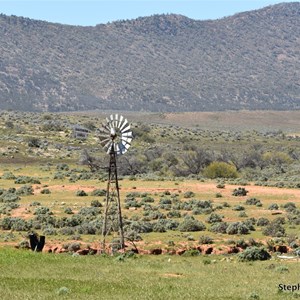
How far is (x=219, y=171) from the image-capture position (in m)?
70.4

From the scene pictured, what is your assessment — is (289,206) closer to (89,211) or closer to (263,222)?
(263,222)

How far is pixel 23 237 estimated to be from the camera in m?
34.1

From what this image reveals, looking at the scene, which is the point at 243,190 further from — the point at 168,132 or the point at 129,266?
the point at 168,132

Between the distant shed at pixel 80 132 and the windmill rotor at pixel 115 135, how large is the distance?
7213 cm

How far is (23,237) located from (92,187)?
22.4 metres

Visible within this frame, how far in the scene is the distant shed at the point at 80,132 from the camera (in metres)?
104

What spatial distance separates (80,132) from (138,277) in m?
84.5

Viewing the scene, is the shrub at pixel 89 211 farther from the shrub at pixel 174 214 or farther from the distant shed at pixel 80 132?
the distant shed at pixel 80 132

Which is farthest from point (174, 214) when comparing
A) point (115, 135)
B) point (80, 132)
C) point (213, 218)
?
point (80, 132)

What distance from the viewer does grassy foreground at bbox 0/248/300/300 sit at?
61.5ft

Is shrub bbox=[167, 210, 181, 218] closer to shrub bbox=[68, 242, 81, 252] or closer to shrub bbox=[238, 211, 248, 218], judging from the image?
shrub bbox=[238, 211, 248, 218]

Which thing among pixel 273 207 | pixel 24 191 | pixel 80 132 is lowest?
pixel 24 191

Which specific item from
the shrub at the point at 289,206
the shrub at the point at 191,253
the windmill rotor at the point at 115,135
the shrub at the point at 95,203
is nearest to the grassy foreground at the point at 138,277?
the shrub at the point at 191,253

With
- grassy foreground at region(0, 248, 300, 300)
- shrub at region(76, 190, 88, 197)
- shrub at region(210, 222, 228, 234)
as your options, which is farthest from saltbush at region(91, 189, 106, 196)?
grassy foreground at region(0, 248, 300, 300)
